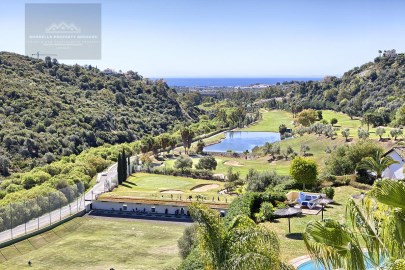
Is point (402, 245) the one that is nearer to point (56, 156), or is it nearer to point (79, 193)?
point (79, 193)

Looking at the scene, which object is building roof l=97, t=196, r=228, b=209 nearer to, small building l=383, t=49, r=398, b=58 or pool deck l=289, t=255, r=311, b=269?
pool deck l=289, t=255, r=311, b=269

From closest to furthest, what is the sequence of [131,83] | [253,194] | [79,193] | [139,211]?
[253,194], [139,211], [79,193], [131,83]

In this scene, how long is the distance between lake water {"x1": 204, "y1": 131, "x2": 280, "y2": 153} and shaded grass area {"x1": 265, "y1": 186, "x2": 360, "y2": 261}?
5662 centimetres

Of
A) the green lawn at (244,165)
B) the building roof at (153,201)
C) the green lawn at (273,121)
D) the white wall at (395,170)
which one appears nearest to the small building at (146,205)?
the building roof at (153,201)

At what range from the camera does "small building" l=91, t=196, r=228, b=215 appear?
39031mm

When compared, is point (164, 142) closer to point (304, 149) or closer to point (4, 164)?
point (304, 149)

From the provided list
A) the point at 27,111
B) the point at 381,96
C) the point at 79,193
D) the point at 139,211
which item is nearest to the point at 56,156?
the point at 27,111

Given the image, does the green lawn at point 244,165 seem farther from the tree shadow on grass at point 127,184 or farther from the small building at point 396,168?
the small building at point 396,168

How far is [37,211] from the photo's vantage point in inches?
1446

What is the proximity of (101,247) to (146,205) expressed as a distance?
9.73 meters

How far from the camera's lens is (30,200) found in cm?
3638

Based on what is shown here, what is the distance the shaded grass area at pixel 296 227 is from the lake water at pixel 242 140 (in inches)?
2229

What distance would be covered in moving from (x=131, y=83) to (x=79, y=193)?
9658cm

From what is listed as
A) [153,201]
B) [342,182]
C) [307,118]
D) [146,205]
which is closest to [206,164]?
[153,201]
